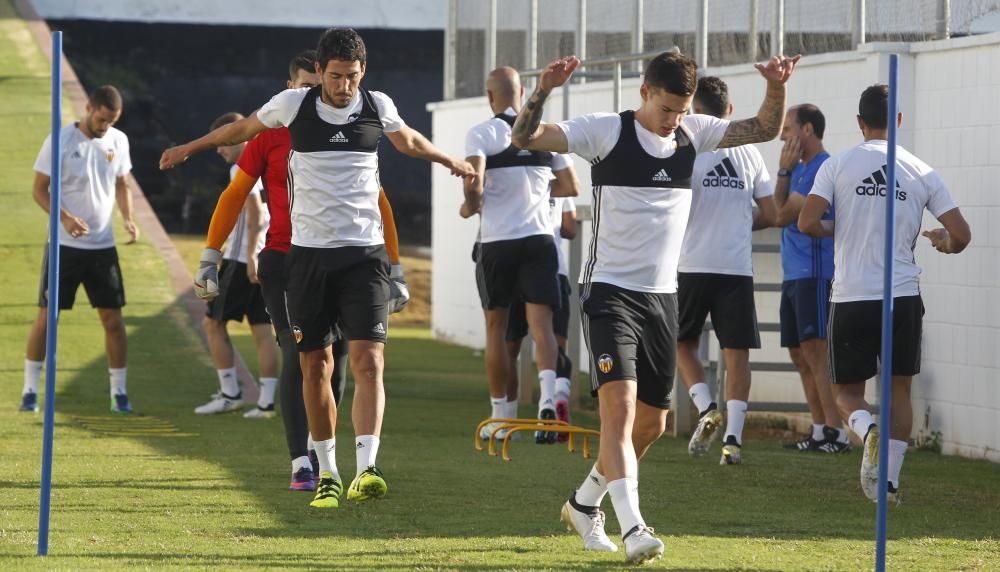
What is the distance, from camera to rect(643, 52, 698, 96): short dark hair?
6.04m

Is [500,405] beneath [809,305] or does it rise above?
beneath

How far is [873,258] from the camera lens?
24.3ft

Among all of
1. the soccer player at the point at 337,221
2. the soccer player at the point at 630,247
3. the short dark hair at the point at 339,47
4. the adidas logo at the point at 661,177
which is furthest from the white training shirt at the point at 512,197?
the adidas logo at the point at 661,177

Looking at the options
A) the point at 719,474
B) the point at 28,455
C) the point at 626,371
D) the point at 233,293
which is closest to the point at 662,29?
the point at 233,293

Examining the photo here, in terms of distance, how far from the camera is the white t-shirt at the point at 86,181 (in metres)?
11.2

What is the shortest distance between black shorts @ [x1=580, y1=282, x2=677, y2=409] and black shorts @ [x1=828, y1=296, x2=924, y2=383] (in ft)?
4.84

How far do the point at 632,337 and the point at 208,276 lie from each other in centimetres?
218

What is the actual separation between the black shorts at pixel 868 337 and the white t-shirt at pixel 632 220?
157cm

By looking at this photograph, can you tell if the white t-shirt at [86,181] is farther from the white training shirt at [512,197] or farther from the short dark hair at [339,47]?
the short dark hair at [339,47]

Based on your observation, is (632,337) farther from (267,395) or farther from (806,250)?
(267,395)

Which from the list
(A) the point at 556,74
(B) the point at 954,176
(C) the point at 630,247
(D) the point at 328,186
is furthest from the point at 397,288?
(B) the point at 954,176

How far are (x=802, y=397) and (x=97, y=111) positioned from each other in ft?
18.1

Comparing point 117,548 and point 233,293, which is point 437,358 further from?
point 117,548

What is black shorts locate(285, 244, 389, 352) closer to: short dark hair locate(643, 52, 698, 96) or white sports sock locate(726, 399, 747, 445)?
short dark hair locate(643, 52, 698, 96)
